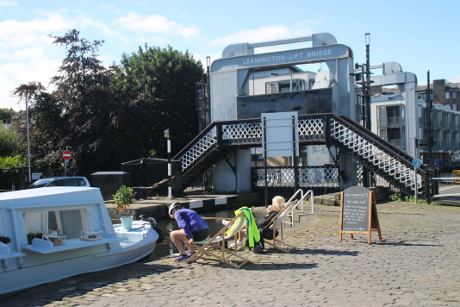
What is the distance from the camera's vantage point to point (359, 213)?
10.5 m

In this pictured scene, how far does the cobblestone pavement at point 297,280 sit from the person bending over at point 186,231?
33 centimetres

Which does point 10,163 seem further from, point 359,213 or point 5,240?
point 359,213

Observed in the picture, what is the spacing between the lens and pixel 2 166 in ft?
104

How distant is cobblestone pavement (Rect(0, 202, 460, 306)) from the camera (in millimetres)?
6215

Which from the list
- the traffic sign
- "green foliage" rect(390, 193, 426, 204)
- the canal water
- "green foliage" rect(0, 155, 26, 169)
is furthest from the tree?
the traffic sign

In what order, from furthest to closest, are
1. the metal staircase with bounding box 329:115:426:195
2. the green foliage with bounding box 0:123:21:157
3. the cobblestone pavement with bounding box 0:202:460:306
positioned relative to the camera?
the green foliage with bounding box 0:123:21:157 < the metal staircase with bounding box 329:115:426:195 < the cobblestone pavement with bounding box 0:202:460:306

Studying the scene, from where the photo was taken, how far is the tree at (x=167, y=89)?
37156 millimetres

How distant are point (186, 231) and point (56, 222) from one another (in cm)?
247

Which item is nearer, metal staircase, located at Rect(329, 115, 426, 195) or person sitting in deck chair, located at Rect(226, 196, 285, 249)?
person sitting in deck chair, located at Rect(226, 196, 285, 249)

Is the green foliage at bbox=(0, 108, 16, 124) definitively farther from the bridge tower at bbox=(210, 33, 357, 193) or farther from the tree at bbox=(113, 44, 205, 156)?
the bridge tower at bbox=(210, 33, 357, 193)

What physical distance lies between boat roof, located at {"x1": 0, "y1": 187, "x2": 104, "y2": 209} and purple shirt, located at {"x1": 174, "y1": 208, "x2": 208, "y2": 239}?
5.68ft

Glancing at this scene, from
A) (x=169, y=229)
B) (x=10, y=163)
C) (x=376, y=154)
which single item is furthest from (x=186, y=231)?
(x=10, y=163)

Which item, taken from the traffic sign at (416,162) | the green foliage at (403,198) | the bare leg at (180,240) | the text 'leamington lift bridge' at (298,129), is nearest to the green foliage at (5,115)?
the text 'leamington lift bridge' at (298,129)

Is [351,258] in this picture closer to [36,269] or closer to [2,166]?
[36,269]
